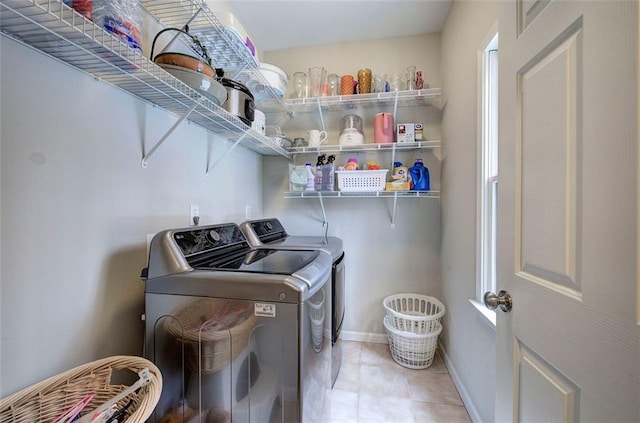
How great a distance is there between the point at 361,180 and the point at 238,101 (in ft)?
3.59

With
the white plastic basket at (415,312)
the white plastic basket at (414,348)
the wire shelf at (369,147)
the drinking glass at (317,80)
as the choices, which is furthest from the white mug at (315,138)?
the white plastic basket at (414,348)

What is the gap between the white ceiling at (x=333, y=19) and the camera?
191 centimetres

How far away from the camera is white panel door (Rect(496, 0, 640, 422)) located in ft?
1.48

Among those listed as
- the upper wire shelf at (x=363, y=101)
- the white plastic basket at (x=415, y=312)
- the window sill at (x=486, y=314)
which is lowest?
the white plastic basket at (x=415, y=312)

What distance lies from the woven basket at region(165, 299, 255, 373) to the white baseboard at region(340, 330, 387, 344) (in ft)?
5.38

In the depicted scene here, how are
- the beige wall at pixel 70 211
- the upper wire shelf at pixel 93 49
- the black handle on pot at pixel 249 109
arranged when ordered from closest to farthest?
the upper wire shelf at pixel 93 49
the beige wall at pixel 70 211
the black handle on pot at pixel 249 109

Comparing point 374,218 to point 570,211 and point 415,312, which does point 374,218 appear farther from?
point 570,211

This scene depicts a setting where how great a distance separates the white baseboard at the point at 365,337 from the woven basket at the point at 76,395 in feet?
6.12

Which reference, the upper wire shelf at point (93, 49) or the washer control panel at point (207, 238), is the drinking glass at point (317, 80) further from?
the washer control panel at point (207, 238)

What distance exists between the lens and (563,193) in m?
0.59

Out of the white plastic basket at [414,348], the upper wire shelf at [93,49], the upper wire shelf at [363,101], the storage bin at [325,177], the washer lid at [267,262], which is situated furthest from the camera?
the storage bin at [325,177]

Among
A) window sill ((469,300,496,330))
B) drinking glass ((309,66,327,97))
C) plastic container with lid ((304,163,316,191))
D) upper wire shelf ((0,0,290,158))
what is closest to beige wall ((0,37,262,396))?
upper wire shelf ((0,0,290,158))

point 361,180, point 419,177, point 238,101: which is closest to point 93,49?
point 238,101

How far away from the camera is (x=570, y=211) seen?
1.88 feet
